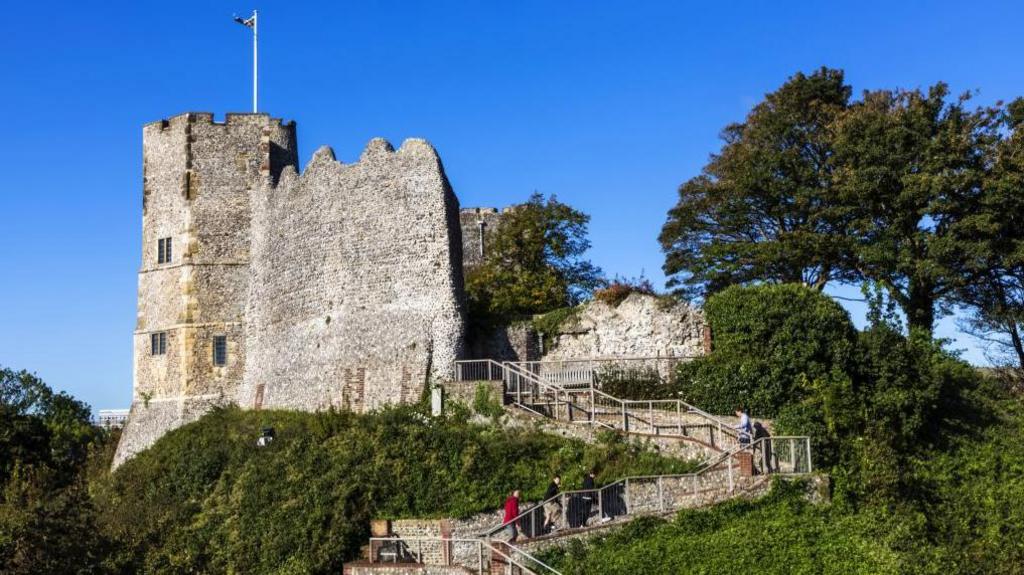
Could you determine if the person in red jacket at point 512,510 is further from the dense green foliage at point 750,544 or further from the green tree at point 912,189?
the green tree at point 912,189

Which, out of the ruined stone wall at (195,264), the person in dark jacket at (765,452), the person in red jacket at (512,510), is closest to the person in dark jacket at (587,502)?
the person in red jacket at (512,510)

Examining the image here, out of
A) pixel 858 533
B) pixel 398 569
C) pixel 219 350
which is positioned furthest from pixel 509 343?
pixel 858 533

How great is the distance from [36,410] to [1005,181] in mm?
40413

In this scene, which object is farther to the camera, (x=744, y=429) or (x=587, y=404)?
(x=587, y=404)

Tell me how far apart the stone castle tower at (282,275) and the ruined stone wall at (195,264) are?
48mm

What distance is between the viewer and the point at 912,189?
35.8 meters

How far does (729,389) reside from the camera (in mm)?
30766

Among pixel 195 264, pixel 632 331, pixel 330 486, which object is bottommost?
pixel 330 486

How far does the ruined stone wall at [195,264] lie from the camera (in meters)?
40.1

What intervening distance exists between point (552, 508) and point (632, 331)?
10.6 meters

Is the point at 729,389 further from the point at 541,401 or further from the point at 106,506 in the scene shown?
the point at 106,506

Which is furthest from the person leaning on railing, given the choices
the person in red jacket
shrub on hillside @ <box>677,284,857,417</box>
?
the person in red jacket

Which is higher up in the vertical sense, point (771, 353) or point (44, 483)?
point (771, 353)

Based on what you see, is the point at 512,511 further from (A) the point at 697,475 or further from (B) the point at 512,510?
(A) the point at 697,475
